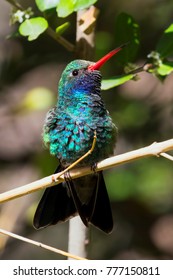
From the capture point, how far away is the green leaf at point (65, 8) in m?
2.44

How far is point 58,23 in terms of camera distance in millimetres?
3635

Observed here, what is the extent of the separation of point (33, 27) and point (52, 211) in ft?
3.06

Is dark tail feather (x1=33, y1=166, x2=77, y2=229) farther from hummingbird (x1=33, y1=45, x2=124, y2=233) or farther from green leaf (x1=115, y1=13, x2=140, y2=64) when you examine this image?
green leaf (x1=115, y1=13, x2=140, y2=64)

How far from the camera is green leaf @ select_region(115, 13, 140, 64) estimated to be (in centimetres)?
282

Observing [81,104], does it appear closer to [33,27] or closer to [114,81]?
[114,81]

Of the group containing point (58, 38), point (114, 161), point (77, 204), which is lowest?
point (114, 161)

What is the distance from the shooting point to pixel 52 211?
3035 millimetres

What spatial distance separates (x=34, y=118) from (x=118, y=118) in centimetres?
106

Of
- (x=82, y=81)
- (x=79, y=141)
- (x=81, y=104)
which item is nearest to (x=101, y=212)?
(x=79, y=141)

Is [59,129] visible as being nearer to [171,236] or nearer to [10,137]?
[10,137]

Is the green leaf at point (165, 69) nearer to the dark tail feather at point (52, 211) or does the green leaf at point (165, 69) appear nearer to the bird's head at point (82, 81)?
the bird's head at point (82, 81)

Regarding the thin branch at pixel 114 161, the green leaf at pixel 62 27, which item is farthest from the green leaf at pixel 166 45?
the thin branch at pixel 114 161

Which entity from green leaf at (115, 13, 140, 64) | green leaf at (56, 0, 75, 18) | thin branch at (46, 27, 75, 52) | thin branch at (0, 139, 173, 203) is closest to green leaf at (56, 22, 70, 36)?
thin branch at (46, 27, 75, 52)

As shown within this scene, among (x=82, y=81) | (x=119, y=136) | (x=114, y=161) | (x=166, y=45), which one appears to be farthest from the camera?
(x=119, y=136)
